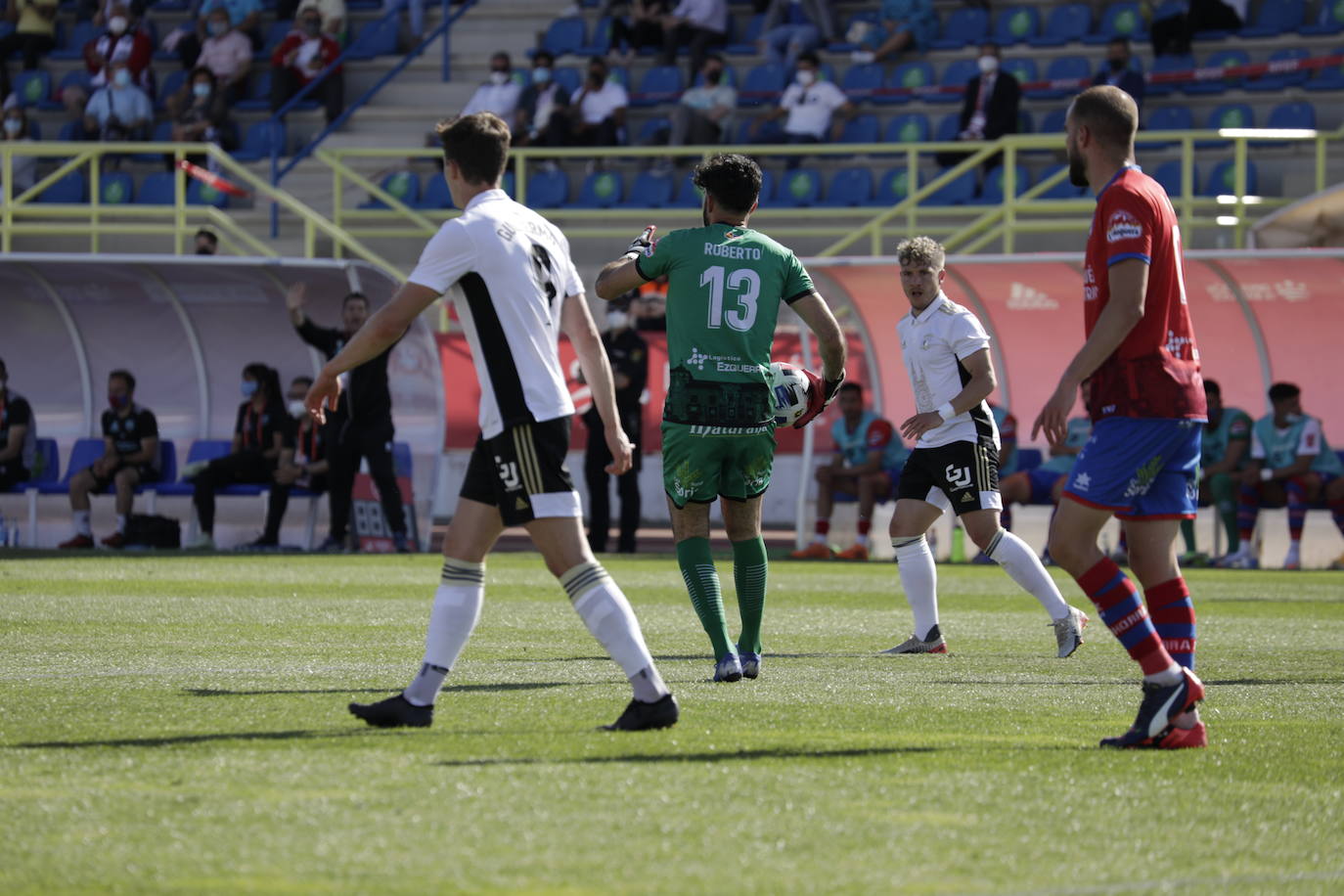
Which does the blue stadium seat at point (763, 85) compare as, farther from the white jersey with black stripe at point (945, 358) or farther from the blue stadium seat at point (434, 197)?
the white jersey with black stripe at point (945, 358)

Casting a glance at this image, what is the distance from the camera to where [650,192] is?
24125 millimetres

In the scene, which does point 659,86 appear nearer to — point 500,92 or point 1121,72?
point 500,92

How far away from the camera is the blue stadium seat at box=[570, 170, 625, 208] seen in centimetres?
2422

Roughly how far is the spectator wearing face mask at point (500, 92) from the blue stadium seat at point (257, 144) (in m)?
2.97

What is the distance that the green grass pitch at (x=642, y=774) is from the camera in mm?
4012

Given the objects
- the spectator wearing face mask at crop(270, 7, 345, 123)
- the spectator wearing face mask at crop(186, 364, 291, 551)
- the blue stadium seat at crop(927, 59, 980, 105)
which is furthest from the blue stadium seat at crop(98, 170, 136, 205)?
the blue stadium seat at crop(927, 59, 980, 105)

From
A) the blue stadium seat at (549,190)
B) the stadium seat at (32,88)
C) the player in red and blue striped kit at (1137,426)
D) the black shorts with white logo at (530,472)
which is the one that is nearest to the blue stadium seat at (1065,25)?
the blue stadium seat at (549,190)

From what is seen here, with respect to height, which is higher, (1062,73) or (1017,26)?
(1017,26)

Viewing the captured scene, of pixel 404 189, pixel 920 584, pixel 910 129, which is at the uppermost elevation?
pixel 910 129

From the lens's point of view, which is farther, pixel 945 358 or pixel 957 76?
pixel 957 76

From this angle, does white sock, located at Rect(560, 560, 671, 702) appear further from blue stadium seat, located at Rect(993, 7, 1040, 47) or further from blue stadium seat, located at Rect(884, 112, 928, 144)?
blue stadium seat, located at Rect(993, 7, 1040, 47)

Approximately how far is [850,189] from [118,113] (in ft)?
35.2

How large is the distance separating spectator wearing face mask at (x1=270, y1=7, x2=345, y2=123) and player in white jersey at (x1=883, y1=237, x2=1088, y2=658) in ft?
61.5

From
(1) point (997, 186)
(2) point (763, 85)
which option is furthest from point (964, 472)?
(2) point (763, 85)
